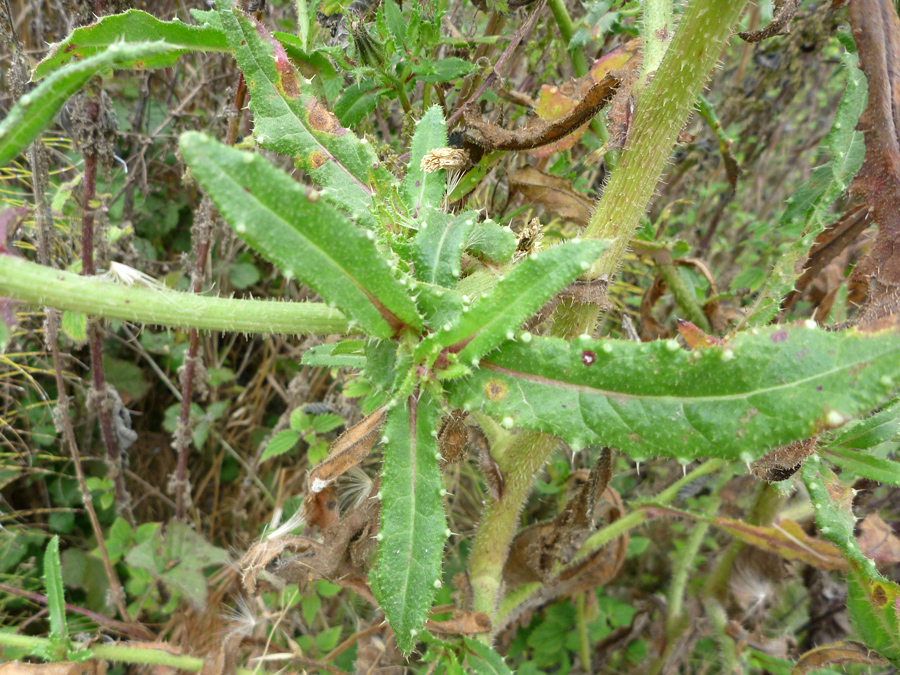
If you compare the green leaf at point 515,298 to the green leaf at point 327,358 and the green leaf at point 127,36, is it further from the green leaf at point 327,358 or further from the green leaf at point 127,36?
the green leaf at point 127,36

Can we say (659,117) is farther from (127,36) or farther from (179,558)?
(179,558)

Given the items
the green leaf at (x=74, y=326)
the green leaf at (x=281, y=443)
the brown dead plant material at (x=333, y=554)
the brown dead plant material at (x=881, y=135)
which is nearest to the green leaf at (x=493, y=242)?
the brown dead plant material at (x=333, y=554)

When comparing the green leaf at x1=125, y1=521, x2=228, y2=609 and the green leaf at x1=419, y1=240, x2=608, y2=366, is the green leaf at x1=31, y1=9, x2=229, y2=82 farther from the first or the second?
the green leaf at x1=125, y1=521, x2=228, y2=609

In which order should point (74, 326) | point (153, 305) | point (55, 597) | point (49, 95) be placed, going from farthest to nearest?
point (74, 326) < point (55, 597) < point (153, 305) < point (49, 95)

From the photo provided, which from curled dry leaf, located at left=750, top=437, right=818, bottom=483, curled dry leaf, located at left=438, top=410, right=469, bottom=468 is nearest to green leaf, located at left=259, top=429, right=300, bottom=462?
curled dry leaf, located at left=438, top=410, right=469, bottom=468

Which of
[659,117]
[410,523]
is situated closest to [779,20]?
[659,117]

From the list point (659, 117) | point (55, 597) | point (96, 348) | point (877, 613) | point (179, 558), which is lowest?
point (179, 558)

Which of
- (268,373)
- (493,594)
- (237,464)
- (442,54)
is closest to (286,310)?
(493,594)

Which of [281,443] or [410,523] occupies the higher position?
A: [410,523]
